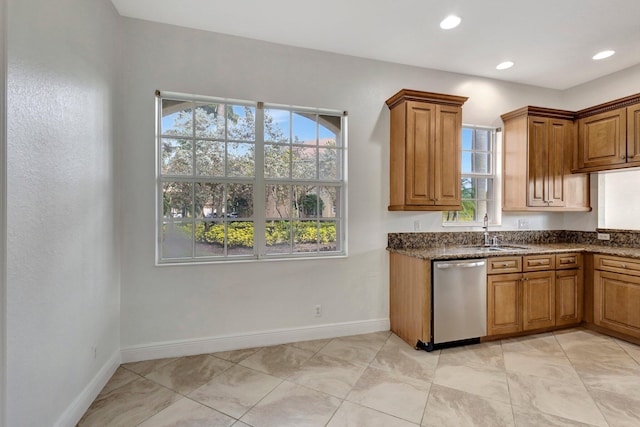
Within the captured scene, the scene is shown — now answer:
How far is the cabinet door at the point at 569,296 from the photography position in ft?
11.2

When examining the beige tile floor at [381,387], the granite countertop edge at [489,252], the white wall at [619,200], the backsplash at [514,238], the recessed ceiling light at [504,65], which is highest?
the recessed ceiling light at [504,65]

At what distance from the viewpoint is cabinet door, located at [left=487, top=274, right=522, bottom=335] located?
10.3 feet

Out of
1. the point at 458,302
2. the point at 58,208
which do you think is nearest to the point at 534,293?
the point at 458,302

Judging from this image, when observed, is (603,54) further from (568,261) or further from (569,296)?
(569,296)

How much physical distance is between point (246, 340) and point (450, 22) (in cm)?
348

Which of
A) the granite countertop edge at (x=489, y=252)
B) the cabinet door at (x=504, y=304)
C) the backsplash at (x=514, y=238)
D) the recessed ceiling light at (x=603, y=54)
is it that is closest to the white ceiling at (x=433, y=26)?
the recessed ceiling light at (x=603, y=54)

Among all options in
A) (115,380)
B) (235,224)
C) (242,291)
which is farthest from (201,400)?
(235,224)

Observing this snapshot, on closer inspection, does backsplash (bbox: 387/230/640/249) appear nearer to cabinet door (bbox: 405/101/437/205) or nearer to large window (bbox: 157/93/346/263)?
cabinet door (bbox: 405/101/437/205)

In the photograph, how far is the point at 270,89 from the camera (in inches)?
122

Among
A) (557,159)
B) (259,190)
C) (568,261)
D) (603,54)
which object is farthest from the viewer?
(557,159)

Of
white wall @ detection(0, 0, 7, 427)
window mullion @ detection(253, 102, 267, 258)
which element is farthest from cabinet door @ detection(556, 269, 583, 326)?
white wall @ detection(0, 0, 7, 427)

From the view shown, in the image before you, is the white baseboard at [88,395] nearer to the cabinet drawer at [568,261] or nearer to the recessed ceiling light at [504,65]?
the cabinet drawer at [568,261]

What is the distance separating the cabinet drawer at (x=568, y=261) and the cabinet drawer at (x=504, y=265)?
568 millimetres

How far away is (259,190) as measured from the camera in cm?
310
